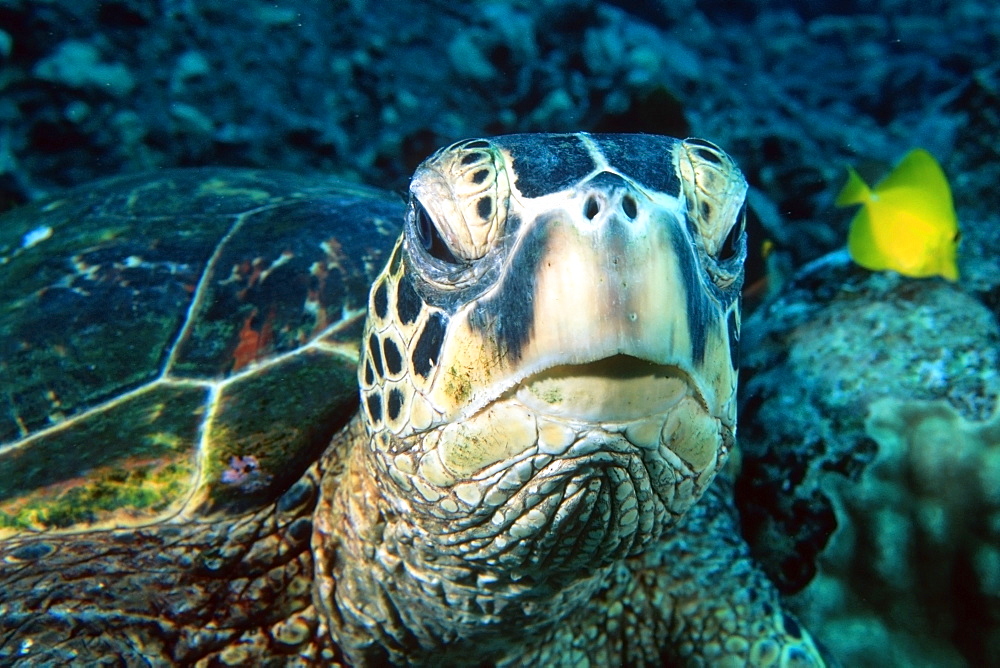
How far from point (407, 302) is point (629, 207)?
45cm

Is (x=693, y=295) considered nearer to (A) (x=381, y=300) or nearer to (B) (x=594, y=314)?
(B) (x=594, y=314)

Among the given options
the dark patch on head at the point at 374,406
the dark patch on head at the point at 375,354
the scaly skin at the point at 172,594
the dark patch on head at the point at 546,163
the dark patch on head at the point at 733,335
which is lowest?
the scaly skin at the point at 172,594

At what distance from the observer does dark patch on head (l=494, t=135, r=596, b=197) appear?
957 millimetres

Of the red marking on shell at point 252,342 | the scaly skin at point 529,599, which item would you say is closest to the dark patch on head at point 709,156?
the scaly skin at point 529,599

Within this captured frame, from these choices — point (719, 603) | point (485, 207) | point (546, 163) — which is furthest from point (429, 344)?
point (719, 603)

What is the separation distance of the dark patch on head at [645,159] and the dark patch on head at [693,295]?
0.12 metres

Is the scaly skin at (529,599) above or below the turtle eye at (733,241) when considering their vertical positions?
below

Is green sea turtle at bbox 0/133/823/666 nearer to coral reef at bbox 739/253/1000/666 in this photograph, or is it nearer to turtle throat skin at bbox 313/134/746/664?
turtle throat skin at bbox 313/134/746/664

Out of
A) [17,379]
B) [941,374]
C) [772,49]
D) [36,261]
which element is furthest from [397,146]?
[772,49]

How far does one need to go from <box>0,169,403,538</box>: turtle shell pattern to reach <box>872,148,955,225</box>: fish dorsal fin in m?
2.17

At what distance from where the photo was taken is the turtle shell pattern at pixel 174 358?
150 cm

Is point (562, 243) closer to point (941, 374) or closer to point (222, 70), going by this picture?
point (941, 374)

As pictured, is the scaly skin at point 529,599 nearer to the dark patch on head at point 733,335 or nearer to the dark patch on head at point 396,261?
the dark patch on head at point 396,261

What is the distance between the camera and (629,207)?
89 cm
